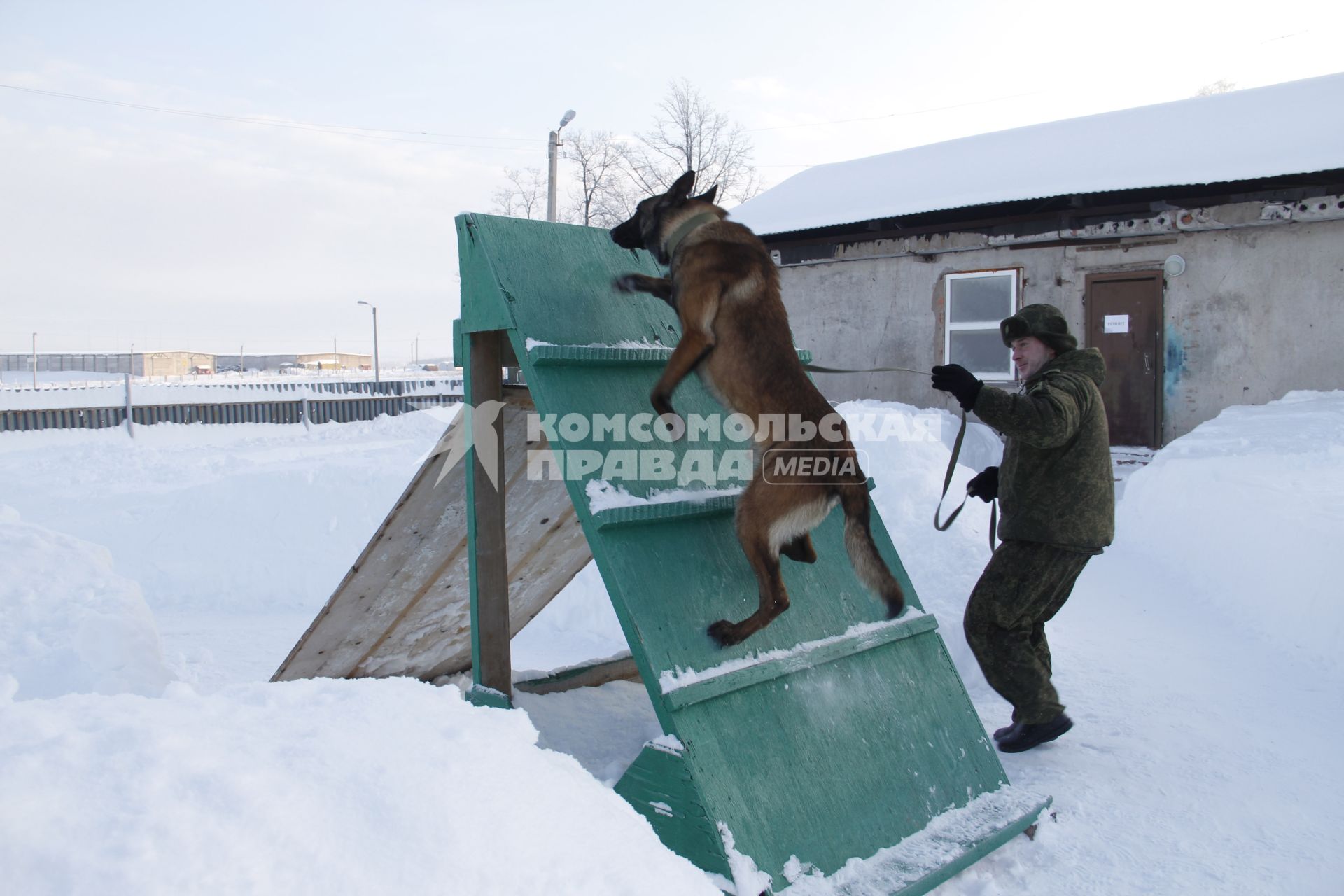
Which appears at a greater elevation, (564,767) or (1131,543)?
(564,767)

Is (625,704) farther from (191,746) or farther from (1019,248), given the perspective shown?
(1019,248)

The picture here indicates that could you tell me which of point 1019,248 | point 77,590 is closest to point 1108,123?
point 1019,248

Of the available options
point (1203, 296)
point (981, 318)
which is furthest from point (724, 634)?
point (981, 318)

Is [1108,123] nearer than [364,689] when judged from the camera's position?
No

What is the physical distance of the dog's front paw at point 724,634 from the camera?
8.25 feet

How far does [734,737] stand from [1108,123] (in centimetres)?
1286

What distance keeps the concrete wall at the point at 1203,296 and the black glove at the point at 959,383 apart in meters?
8.28

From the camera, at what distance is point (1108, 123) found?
482 inches

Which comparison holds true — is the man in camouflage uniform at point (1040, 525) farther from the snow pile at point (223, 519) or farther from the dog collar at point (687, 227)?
the snow pile at point (223, 519)

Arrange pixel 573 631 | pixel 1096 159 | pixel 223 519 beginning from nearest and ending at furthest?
pixel 573 631 → pixel 223 519 → pixel 1096 159

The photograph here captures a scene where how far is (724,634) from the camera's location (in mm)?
2516

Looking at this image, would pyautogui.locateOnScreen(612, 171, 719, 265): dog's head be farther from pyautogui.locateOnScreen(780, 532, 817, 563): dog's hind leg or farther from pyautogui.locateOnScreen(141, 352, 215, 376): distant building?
pyautogui.locateOnScreen(141, 352, 215, 376): distant building

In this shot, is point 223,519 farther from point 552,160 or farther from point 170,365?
A: point 170,365

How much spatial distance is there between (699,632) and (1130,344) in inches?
368
